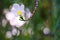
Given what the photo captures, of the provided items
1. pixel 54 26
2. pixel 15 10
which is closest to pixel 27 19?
pixel 15 10

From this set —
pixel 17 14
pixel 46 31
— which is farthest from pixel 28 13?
pixel 46 31

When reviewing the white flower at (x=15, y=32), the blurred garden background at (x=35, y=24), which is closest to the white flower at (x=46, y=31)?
the blurred garden background at (x=35, y=24)

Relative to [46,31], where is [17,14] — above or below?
above

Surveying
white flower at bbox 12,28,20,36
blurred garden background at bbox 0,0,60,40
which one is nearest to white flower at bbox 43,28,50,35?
blurred garden background at bbox 0,0,60,40

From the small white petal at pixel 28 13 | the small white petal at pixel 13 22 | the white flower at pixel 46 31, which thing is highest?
the small white petal at pixel 28 13

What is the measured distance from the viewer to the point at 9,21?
114 cm

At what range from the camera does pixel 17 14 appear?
42.1 inches

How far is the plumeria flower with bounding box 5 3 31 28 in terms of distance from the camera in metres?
1.05

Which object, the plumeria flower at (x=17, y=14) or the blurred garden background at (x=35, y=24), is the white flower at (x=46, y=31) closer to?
the blurred garden background at (x=35, y=24)

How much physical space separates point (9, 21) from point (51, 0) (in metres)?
0.21

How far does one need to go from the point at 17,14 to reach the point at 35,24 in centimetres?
13

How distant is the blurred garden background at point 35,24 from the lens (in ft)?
3.63

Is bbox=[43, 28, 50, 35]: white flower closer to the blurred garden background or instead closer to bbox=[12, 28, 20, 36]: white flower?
the blurred garden background

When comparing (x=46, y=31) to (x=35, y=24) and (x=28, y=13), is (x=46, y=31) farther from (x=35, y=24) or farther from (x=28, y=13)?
(x=28, y=13)
